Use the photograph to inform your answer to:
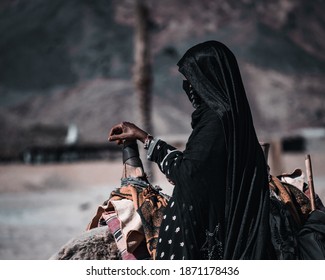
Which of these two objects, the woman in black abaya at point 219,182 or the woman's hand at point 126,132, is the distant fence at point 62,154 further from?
the woman in black abaya at point 219,182

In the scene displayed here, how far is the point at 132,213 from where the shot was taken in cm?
335

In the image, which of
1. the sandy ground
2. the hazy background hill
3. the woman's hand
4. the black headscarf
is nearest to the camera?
the black headscarf

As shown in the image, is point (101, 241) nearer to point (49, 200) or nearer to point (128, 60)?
point (49, 200)

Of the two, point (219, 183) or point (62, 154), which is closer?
point (219, 183)

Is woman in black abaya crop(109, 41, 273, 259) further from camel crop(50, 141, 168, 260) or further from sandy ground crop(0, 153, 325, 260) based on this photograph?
sandy ground crop(0, 153, 325, 260)

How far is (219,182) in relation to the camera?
10.3 ft

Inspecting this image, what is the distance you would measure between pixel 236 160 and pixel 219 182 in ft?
0.40

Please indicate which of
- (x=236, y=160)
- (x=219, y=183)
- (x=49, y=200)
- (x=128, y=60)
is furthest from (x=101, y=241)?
(x=128, y=60)

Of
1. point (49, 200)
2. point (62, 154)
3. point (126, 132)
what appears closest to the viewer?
point (126, 132)

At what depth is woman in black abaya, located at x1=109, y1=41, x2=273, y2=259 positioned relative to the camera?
3.12 m

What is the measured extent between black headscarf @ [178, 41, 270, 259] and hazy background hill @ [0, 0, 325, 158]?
113ft

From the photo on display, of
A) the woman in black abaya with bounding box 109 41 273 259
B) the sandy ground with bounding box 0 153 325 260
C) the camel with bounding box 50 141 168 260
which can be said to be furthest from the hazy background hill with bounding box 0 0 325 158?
the woman in black abaya with bounding box 109 41 273 259

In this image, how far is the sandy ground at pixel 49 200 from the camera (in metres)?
10.1
